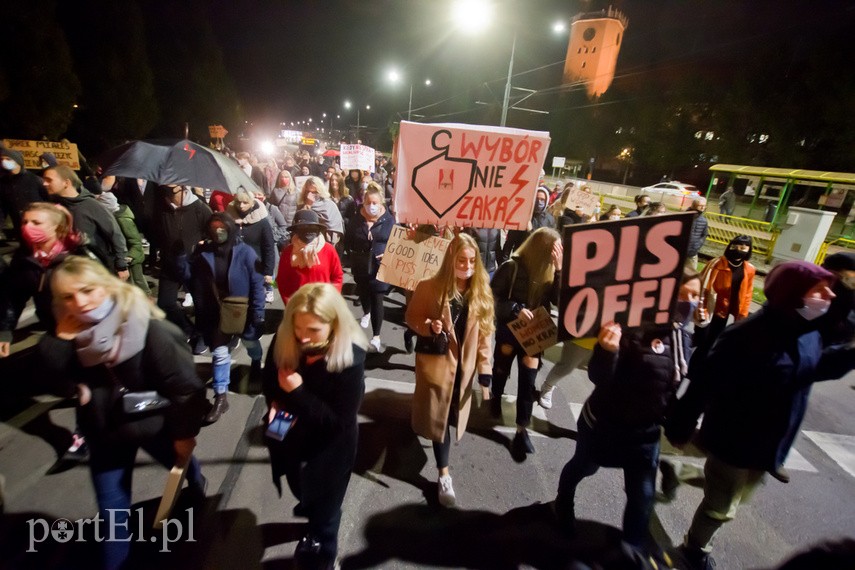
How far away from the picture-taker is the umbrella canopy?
4266mm

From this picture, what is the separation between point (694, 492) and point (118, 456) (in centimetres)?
419

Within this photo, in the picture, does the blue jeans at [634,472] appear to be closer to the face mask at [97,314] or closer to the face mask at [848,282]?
the face mask at [848,282]

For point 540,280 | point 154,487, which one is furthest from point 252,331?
point 540,280

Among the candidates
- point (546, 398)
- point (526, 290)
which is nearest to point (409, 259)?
point (526, 290)

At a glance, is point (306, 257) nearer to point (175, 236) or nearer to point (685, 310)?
point (175, 236)

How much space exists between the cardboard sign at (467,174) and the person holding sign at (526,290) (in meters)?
0.35

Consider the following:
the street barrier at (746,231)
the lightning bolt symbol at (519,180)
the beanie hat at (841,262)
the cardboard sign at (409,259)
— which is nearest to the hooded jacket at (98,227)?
the cardboard sign at (409,259)

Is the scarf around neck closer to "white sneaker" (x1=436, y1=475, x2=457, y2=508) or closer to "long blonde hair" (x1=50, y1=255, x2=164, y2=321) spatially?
"long blonde hair" (x1=50, y1=255, x2=164, y2=321)

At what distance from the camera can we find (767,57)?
2625 cm

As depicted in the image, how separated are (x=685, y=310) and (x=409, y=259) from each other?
2435 millimetres

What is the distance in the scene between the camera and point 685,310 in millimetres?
2838

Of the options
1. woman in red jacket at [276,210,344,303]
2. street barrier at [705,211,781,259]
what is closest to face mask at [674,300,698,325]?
Result: woman in red jacket at [276,210,344,303]

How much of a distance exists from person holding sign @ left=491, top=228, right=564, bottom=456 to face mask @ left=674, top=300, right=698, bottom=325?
3.32 feet

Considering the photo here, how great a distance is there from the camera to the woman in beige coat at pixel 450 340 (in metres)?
3.00
